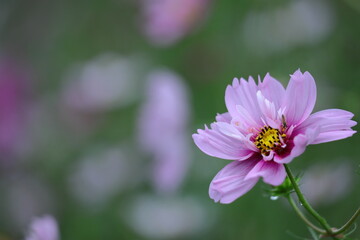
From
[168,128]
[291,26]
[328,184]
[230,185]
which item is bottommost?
[230,185]

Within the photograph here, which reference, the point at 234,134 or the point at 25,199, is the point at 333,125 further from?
the point at 25,199

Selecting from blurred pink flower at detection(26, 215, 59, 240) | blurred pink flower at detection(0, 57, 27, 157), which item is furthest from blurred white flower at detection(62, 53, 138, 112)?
blurred pink flower at detection(26, 215, 59, 240)

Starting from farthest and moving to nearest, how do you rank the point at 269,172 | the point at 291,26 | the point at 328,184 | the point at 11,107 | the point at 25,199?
the point at 11,107, the point at 25,199, the point at 291,26, the point at 328,184, the point at 269,172

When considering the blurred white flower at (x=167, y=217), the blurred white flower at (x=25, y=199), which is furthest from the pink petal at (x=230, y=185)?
the blurred white flower at (x=25, y=199)

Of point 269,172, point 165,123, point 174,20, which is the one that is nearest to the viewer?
point 269,172

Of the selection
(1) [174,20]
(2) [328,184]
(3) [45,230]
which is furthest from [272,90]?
(1) [174,20]

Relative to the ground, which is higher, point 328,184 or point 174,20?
point 174,20

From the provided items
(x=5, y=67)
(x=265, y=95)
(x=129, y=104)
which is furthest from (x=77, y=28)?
(x=265, y=95)
